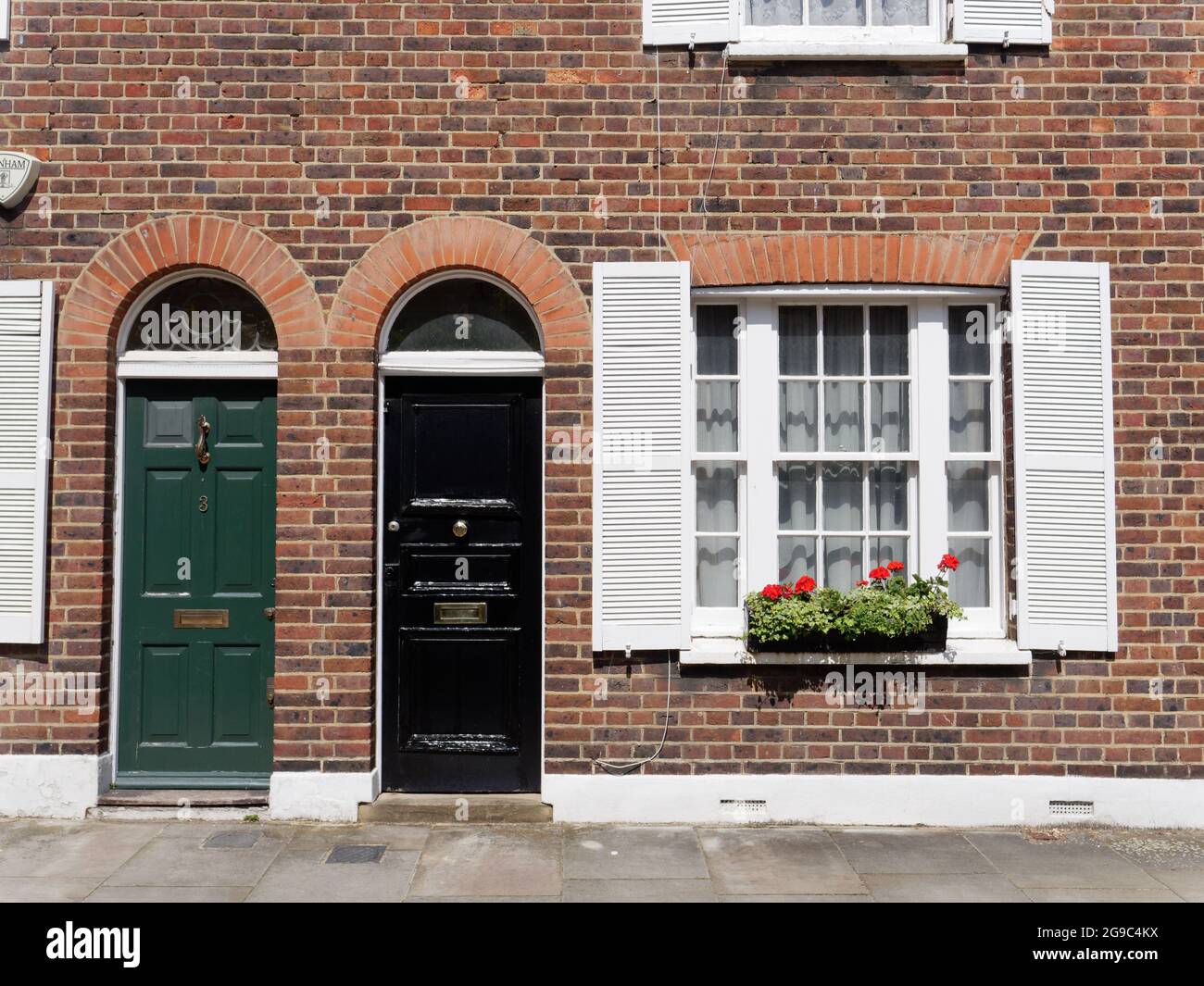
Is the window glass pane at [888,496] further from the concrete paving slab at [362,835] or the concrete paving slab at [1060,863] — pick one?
the concrete paving slab at [362,835]

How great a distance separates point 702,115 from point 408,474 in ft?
8.77

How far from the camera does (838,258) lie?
588cm

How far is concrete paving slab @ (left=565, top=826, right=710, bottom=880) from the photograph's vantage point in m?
5.02

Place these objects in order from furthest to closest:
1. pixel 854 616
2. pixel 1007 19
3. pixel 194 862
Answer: pixel 1007 19, pixel 854 616, pixel 194 862

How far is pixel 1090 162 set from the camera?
19.5ft

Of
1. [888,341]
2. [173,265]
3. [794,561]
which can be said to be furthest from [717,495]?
[173,265]

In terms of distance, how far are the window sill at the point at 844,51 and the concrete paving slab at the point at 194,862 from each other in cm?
502

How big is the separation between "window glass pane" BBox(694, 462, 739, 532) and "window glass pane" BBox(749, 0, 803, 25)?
8.66ft

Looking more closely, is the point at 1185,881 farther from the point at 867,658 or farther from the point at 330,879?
the point at 330,879

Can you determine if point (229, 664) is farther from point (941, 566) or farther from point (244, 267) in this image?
point (941, 566)

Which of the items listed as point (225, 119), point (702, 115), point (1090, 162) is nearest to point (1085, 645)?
point (1090, 162)

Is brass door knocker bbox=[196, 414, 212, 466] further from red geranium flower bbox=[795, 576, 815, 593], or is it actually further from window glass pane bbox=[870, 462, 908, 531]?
window glass pane bbox=[870, 462, 908, 531]

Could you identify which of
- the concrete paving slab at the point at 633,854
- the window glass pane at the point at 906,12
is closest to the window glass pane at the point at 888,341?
the window glass pane at the point at 906,12

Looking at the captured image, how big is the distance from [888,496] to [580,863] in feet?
8.95
